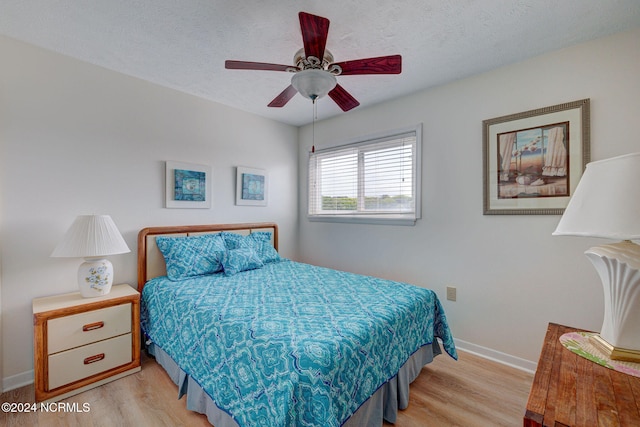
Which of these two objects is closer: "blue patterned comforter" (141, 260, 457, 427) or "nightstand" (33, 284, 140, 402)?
"blue patterned comforter" (141, 260, 457, 427)

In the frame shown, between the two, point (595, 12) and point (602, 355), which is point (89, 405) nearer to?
point (602, 355)

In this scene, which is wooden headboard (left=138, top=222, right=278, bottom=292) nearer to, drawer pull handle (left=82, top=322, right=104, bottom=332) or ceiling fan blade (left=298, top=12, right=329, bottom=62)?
drawer pull handle (left=82, top=322, right=104, bottom=332)

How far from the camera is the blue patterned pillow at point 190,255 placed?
2502mm

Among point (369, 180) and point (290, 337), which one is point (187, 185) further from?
point (290, 337)

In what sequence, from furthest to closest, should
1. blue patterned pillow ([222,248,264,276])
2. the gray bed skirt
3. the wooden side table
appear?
blue patterned pillow ([222,248,264,276]) → the gray bed skirt → the wooden side table

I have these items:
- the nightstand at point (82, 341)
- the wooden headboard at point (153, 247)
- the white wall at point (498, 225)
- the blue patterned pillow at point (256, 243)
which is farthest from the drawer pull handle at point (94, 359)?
the white wall at point (498, 225)

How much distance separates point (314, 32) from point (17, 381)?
310 centimetres

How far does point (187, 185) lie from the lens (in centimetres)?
289

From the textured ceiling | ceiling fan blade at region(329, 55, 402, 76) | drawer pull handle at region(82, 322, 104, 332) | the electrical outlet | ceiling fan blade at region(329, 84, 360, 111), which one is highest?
the textured ceiling

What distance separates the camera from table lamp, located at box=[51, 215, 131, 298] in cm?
197

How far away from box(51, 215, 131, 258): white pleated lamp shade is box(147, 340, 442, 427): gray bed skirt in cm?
90

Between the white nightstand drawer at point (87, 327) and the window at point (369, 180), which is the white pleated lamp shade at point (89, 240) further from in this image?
Answer: the window at point (369, 180)

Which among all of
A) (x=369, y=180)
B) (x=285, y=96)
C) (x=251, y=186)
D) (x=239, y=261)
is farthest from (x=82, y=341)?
(x=369, y=180)

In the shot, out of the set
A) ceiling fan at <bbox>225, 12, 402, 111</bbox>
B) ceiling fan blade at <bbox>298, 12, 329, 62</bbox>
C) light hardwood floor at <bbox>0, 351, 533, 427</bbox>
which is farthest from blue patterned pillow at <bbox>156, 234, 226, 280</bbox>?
ceiling fan blade at <bbox>298, 12, 329, 62</bbox>
